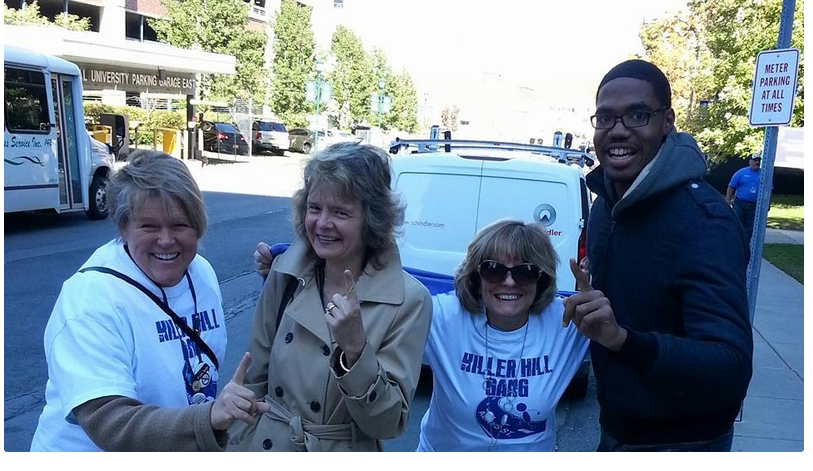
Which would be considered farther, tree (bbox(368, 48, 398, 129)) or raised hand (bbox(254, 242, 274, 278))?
tree (bbox(368, 48, 398, 129))

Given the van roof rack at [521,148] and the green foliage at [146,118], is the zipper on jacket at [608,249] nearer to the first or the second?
the van roof rack at [521,148]

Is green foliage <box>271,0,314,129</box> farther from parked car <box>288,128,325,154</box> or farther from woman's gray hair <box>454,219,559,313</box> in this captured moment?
woman's gray hair <box>454,219,559,313</box>

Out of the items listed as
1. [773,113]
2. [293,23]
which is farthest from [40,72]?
[293,23]

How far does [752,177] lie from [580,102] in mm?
91441

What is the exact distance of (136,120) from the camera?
32.2 m

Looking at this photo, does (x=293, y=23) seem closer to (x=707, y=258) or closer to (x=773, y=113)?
(x=773, y=113)

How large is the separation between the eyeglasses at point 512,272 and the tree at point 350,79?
49.0 metres

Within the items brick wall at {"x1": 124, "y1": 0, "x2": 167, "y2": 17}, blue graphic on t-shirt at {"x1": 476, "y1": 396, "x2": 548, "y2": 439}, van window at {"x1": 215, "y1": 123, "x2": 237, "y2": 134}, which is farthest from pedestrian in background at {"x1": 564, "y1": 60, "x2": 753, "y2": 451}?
brick wall at {"x1": 124, "y1": 0, "x2": 167, "y2": 17}

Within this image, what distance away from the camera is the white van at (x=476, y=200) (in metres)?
5.45

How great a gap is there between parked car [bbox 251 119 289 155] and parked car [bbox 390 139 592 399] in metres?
32.8

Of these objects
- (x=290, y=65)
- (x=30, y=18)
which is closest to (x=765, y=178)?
(x=30, y=18)

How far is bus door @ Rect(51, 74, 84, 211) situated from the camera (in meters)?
13.6

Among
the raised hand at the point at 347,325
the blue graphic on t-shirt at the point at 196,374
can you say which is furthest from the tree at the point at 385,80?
the raised hand at the point at 347,325

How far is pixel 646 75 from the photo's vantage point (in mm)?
1924
